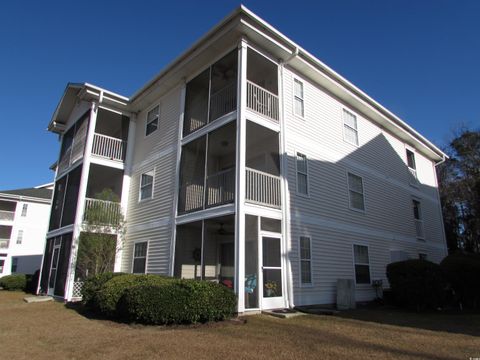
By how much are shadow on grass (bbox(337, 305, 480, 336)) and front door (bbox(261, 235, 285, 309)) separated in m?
1.91

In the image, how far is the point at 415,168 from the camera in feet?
68.0

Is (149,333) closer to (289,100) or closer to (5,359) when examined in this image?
(5,359)

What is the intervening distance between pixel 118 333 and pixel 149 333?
686 millimetres

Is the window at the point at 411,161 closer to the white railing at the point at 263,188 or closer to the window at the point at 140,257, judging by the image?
the white railing at the point at 263,188

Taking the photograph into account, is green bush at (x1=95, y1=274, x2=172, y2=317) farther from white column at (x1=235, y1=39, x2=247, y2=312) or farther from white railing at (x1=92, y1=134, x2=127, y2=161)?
white railing at (x1=92, y1=134, x2=127, y2=161)

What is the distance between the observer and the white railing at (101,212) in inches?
581

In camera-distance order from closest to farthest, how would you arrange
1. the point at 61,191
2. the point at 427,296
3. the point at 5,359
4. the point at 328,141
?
the point at 5,359
the point at 427,296
the point at 328,141
the point at 61,191

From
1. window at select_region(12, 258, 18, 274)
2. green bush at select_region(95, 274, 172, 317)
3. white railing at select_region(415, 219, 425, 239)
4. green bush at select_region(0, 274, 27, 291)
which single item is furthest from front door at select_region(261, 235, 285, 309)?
window at select_region(12, 258, 18, 274)

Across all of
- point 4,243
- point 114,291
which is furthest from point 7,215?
point 114,291

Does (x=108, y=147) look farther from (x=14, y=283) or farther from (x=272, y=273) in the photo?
(x=14, y=283)

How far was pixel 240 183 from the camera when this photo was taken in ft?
34.2

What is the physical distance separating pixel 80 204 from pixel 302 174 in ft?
31.3

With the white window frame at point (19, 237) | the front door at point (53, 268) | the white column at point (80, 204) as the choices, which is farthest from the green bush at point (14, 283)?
the white window frame at point (19, 237)

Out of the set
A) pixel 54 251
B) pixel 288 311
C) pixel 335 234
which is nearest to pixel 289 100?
pixel 335 234
